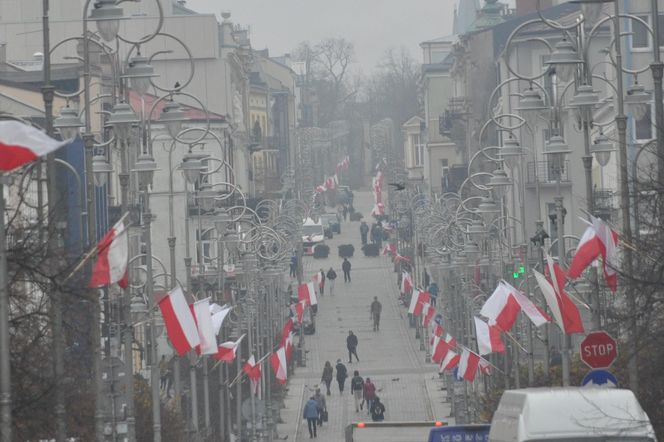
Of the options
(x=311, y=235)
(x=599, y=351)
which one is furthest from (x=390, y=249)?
(x=599, y=351)

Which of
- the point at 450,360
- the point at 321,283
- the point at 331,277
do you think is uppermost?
the point at 331,277

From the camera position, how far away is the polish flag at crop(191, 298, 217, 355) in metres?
34.7

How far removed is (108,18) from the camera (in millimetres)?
28531

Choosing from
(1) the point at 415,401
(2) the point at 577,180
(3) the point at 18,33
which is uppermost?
(3) the point at 18,33

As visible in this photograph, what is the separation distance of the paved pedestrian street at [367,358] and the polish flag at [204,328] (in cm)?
2313

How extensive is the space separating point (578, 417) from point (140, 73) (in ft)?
36.0

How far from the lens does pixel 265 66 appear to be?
158625 millimetres

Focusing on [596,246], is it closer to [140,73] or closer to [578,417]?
[140,73]

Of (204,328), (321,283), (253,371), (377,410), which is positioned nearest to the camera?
(204,328)

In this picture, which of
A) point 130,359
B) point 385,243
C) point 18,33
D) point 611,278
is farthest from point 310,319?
point 611,278

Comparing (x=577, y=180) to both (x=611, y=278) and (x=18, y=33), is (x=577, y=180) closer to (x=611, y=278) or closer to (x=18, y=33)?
(x=18, y=33)

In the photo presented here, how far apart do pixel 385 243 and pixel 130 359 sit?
100 metres

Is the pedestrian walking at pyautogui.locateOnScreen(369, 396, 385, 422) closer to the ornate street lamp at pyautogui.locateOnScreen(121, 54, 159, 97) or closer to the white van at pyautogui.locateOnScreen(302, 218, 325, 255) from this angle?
the ornate street lamp at pyautogui.locateOnScreen(121, 54, 159, 97)

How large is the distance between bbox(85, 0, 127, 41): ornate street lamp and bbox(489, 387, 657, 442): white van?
9.57m
